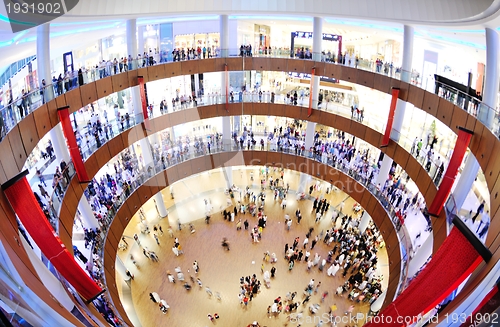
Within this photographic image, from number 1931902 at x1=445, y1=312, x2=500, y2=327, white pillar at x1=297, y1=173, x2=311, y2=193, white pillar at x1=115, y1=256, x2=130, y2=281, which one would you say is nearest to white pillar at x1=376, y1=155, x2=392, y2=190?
white pillar at x1=297, y1=173, x2=311, y2=193

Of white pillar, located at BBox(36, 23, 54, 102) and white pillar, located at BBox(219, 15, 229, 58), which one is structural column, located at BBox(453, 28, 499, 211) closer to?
white pillar, located at BBox(219, 15, 229, 58)

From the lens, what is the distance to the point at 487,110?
1152 cm

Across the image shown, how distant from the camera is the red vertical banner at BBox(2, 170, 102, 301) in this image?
8945mm

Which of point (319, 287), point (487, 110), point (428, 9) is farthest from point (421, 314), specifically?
point (428, 9)

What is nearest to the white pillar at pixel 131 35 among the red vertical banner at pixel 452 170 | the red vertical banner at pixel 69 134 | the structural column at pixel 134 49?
the structural column at pixel 134 49

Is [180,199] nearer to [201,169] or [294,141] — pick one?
[201,169]

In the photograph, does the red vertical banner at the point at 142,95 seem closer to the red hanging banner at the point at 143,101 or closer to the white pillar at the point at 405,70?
the red hanging banner at the point at 143,101

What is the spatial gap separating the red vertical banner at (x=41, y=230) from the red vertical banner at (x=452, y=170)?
41.1ft

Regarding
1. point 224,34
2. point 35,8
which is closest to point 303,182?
point 224,34

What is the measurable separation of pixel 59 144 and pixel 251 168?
14759 mm

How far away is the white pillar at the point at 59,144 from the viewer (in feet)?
47.1

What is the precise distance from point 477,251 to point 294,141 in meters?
16.6

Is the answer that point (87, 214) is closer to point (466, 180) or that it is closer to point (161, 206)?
point (161, 206)

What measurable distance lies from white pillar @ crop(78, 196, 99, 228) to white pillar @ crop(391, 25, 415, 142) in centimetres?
1510
